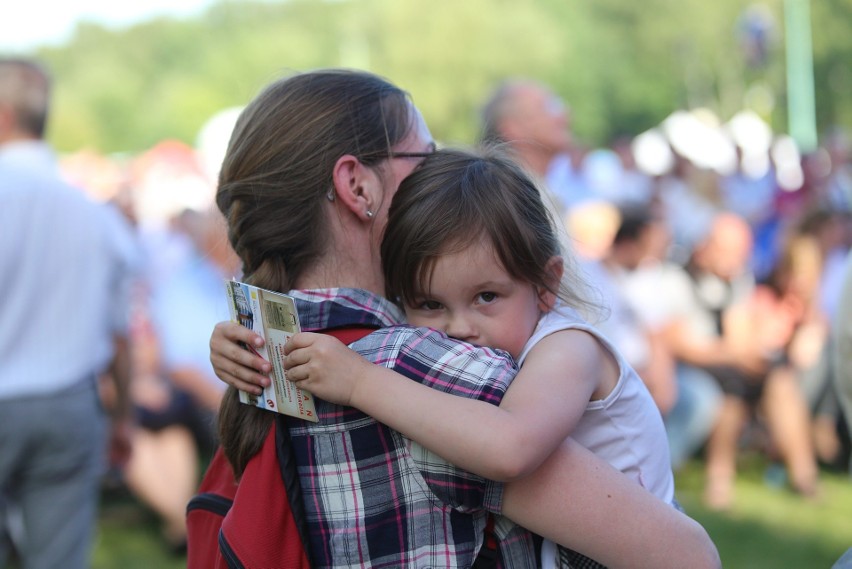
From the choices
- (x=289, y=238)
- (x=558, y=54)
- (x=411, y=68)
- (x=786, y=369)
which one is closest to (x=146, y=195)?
(x=786, y=369)

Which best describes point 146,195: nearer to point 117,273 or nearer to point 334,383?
point 117,273

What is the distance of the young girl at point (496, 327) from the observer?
1479 mm

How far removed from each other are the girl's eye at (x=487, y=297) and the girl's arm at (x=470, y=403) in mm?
164

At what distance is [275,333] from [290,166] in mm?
312

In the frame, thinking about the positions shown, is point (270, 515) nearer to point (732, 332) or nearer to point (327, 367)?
point (327, 367)

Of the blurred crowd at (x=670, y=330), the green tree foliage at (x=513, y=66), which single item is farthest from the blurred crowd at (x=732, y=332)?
the green tree foliage at (x=513, y=66)

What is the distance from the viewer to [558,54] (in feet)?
157

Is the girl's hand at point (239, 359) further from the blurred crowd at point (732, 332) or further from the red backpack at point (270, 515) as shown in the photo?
the blurred crowd at point (732, 332)

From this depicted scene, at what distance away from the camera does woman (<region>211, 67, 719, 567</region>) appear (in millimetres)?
1499

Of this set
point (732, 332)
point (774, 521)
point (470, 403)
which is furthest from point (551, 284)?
point (732, 332)

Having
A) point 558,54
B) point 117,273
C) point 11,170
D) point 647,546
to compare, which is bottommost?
point 558,54

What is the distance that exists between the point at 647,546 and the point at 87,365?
2.91 meters

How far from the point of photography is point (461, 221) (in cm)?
165

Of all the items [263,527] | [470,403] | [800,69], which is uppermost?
[470,403]
